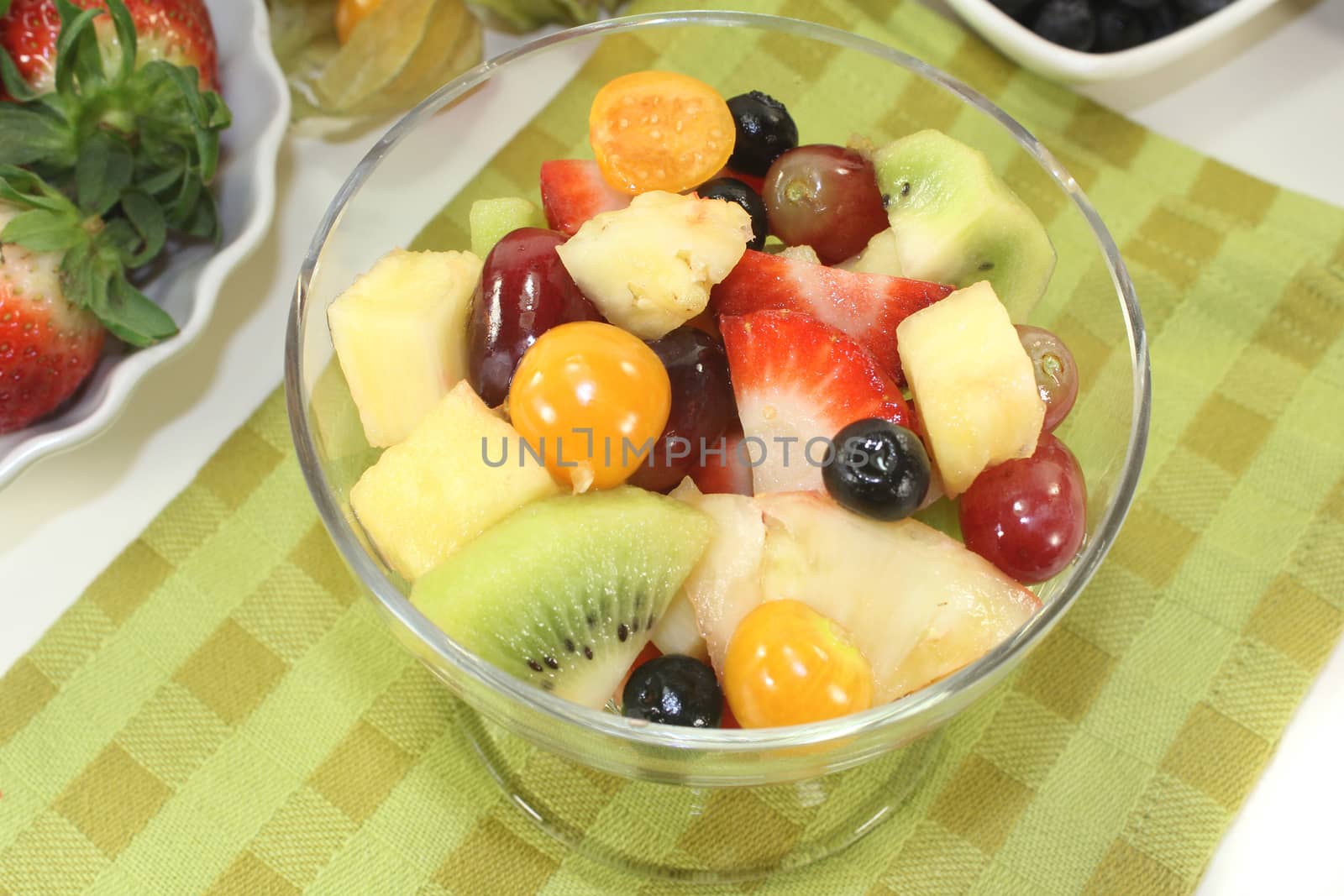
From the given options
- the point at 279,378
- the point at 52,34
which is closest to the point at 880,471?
the point at 279,378

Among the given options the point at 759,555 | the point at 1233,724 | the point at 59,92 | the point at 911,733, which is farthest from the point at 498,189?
the point at 1233,724

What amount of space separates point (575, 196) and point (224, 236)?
52 cm

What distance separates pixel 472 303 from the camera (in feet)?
3.10

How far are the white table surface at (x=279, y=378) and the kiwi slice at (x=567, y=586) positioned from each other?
57 centimetres

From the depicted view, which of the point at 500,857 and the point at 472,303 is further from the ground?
the point at 472,303

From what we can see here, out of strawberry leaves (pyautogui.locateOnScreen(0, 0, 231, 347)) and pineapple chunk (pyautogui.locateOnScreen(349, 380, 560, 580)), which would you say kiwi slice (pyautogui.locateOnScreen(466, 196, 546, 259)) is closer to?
pineapple chunk (pyautogui.locateOnScreen(349, 380, 560, 580))

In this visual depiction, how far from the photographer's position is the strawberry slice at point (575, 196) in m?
1.03

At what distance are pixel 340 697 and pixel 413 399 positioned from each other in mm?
347

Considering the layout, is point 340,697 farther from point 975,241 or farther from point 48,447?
point 975,241

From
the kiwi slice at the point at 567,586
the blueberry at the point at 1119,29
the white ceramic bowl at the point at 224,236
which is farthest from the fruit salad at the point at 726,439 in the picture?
the blueberry at the point at 1119,29

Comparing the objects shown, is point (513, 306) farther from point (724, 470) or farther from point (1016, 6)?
point (1016, 6)

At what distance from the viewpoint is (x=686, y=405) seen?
897 millimetres

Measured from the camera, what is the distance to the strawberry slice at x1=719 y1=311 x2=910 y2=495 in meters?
0.88

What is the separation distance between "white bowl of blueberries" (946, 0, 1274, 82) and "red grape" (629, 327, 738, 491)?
76 cm
